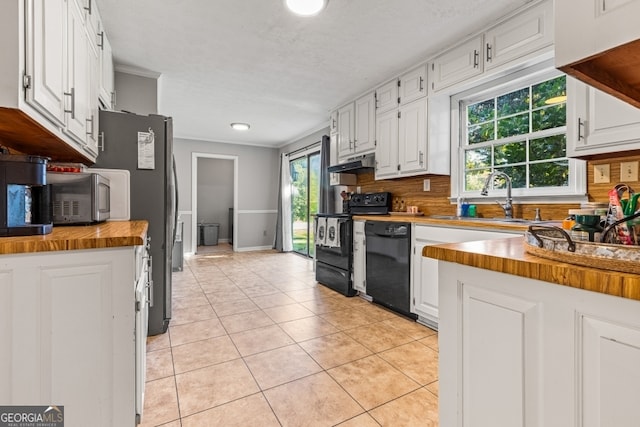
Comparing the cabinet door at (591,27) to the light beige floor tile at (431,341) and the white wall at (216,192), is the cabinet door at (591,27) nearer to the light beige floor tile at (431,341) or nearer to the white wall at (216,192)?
the light beige floor tile at (431,341)

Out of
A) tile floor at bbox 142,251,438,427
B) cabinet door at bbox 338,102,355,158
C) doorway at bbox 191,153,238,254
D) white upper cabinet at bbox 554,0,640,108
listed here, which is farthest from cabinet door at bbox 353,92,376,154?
doorway at bbox 191,153,238,254

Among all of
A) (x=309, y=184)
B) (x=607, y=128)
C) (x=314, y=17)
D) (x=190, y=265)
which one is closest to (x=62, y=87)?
(x=314, y=17)

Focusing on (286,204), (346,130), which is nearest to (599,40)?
(346,130)

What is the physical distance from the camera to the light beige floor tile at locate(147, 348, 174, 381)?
187 cm

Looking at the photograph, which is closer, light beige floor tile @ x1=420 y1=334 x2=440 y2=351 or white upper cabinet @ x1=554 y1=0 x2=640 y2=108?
white upper cabinet @ x1=554 y1=0 x2=640 y2=108

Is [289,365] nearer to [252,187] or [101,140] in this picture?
[101,140]

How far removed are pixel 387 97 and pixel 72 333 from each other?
10.7ft

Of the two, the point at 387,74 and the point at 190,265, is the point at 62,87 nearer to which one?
the point at 387,74

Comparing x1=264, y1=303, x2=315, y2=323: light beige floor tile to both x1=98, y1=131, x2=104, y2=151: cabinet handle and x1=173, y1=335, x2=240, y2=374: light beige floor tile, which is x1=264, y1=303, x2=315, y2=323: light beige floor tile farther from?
x1=98, y1=131, x2=104, y2=151: cabinet handle

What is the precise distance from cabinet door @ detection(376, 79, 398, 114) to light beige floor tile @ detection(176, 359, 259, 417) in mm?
2821

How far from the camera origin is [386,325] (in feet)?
8.69

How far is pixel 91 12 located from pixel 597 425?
9.93 ft

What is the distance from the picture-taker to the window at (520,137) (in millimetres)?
2273

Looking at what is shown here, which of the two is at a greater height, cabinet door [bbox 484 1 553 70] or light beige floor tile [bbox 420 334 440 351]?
cabinet door [bbox 484 1 553 70]
